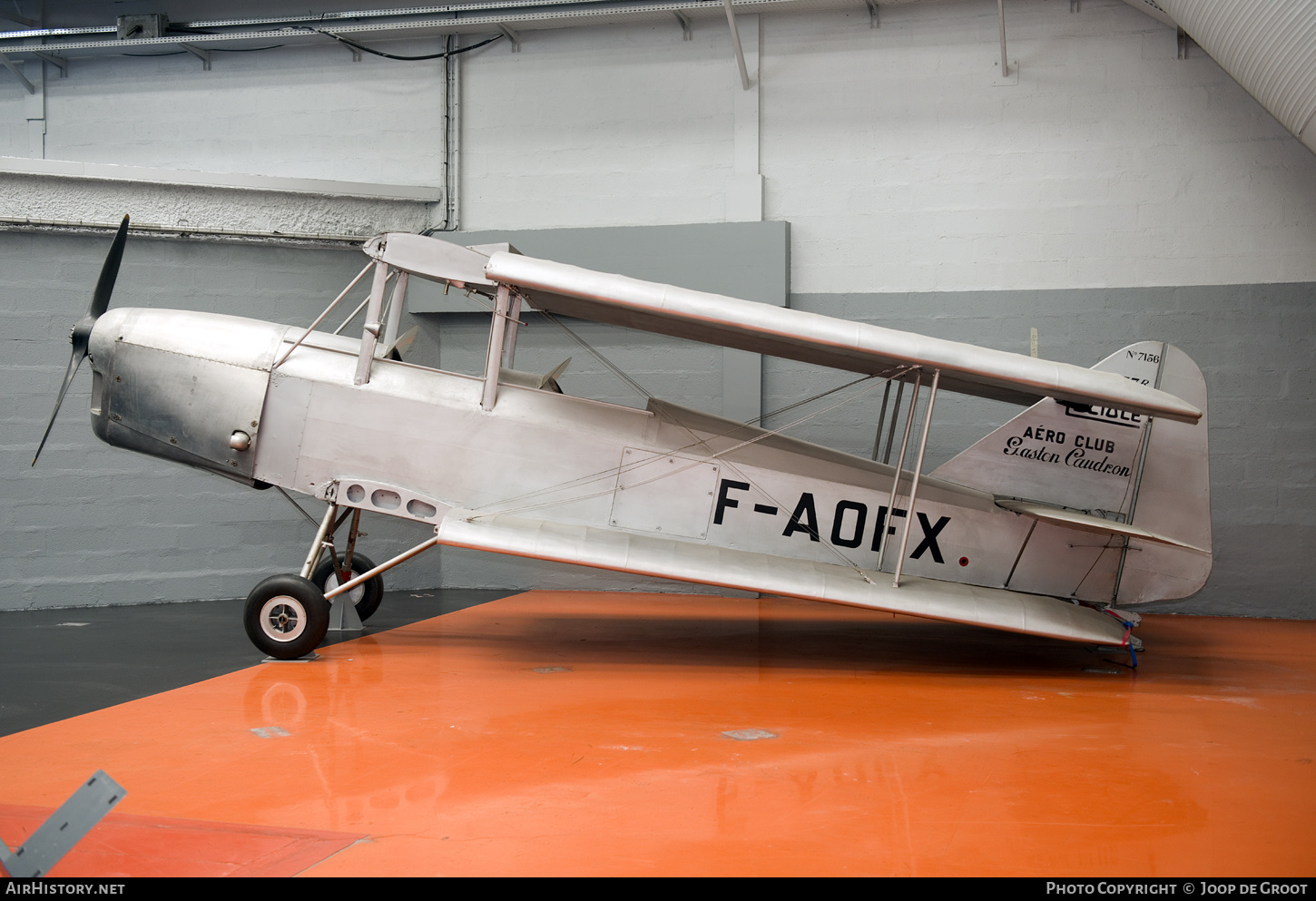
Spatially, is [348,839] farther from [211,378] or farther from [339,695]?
[211,378]

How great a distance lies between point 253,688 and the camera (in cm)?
534

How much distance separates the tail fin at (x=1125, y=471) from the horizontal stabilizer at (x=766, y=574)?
683 millimetres

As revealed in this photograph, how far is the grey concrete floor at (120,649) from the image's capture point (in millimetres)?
5141

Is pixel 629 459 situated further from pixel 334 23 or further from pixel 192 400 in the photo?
pixel 334 23

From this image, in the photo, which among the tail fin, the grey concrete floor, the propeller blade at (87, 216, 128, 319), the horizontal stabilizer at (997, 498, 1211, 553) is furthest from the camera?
the propeller blade at (87, 216, 128, 319)

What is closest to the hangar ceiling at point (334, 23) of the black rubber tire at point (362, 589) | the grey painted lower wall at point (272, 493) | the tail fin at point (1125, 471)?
the grey painted lower wall at point (272, 493)

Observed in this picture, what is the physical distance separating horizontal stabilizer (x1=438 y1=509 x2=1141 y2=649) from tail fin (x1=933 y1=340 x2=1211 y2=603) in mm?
683

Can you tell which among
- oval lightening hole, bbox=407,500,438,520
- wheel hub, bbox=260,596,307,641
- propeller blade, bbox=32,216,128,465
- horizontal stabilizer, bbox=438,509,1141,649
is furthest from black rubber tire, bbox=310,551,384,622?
propeller blade, bbox=32,216,128,465

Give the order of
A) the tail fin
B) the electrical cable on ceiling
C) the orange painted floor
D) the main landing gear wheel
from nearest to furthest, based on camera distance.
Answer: the orange painted floor, the main landing gear wheel, the tail fin, the electrical cable on ceiling

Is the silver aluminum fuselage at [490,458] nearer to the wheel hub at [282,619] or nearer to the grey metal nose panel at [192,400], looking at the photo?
the grey metal nose panel at [192,400]

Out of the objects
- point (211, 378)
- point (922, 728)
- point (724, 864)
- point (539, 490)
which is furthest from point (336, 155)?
point (724, 864)

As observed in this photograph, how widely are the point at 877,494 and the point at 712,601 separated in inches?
141

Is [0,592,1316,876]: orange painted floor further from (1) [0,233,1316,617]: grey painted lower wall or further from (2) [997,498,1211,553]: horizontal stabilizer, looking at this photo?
(1) [0,233,1316,617]: grey painted lower wall

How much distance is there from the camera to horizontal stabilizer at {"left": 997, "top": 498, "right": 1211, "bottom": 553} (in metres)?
5.75
